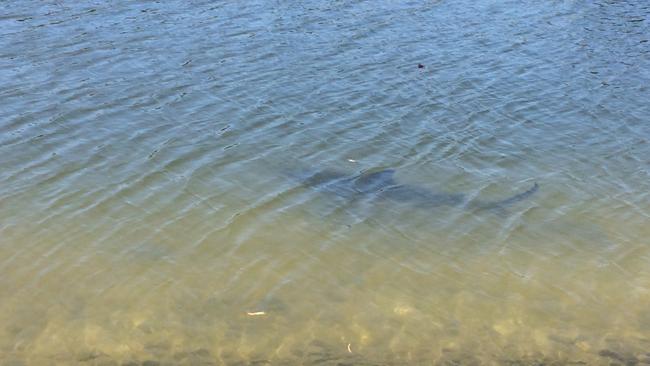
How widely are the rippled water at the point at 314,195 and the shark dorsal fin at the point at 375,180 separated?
0.32 metres

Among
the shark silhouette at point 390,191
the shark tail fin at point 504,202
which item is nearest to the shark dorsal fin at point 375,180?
the shark silhouette at point 390,191

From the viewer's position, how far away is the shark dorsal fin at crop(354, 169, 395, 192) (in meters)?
11.0

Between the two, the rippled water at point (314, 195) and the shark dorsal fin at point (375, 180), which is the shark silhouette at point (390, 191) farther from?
the rippled water at point (314, 195)

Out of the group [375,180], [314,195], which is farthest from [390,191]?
[314,195]

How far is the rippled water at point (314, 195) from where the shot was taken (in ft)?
26.2

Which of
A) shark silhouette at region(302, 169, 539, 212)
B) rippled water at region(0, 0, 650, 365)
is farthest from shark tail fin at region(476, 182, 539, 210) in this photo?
rippled water at region(0, 0, 650, 365)

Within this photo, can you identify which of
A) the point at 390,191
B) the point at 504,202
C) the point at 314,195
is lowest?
the point at 504,202

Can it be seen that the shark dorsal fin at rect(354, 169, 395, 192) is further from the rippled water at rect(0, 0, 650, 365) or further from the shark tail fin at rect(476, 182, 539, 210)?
the shark tail fin at rect(476, 182, 539, 210)

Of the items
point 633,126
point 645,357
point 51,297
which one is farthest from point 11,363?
point 633,126

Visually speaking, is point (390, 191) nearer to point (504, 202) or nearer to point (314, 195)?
point (314, 195)

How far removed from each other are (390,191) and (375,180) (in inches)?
16.0

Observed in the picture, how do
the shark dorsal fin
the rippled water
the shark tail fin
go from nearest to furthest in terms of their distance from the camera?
the rippled water
the shark tail fin
the shark dorsal fin

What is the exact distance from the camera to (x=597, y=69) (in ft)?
52.1

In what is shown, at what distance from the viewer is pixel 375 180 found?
1116 centimetres
